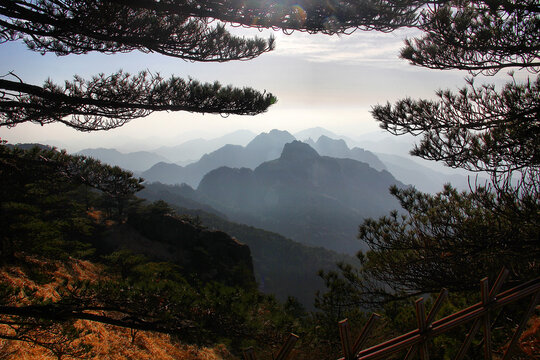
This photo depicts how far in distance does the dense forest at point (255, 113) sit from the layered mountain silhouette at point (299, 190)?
11792 centimetres

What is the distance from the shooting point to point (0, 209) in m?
5.18

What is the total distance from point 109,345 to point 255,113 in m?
5.03

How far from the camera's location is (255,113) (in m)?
4.79

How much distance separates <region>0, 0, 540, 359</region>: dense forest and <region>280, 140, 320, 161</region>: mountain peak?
15672 cm

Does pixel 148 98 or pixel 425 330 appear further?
pixel 148 98

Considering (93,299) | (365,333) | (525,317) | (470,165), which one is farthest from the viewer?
(470,165)

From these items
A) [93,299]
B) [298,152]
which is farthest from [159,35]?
[298,152]

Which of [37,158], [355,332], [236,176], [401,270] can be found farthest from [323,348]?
[236,176]

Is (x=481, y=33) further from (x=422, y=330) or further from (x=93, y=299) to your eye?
(x=93, y=299)

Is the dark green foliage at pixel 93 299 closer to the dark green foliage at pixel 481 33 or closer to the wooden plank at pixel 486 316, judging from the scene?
the wooden plank at pixel 486 316

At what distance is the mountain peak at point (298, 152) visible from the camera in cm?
16200

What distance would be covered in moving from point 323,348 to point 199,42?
A: 6.48 metres

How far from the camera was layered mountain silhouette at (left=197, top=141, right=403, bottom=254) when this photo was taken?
434 feet

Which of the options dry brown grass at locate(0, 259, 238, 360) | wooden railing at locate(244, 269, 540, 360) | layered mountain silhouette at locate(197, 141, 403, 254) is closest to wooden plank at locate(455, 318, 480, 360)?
wooden railing at locate(244, 269, 540, 360)
